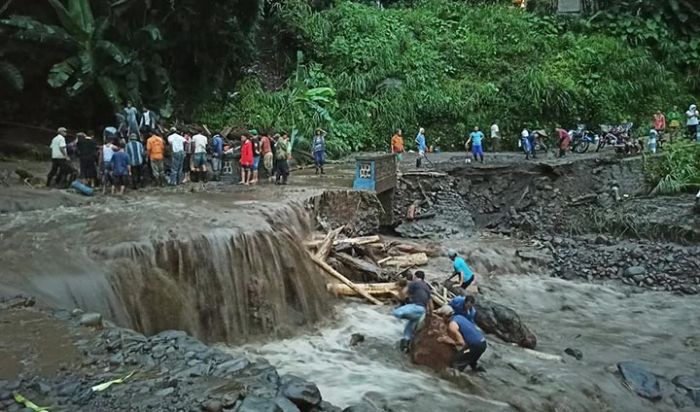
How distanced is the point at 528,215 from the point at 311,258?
10099 mm

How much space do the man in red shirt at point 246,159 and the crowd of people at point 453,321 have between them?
6.16m

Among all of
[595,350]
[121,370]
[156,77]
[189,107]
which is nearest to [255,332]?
[121,370]

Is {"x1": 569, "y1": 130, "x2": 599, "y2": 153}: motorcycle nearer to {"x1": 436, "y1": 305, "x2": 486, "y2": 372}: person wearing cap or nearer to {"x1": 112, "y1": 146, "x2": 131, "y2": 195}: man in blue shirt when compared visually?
{"x1": 436, "y1": 305, "x2": 486, "y2": 372}: person wearing cap

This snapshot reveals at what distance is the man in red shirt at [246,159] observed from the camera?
16.5m

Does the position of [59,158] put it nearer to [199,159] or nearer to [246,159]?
[199,159]

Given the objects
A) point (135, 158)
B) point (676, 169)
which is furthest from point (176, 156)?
point (676, 169)

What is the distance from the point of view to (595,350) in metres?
12.1

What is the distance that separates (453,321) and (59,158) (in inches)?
385

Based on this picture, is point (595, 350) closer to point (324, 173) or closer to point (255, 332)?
point (255, 332)

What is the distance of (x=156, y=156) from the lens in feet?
50.6

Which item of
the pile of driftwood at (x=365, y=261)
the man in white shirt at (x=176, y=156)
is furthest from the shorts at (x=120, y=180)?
the pile of driftwood at (x=365, y=261)

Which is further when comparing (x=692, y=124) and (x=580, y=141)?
(x=580, y=141)

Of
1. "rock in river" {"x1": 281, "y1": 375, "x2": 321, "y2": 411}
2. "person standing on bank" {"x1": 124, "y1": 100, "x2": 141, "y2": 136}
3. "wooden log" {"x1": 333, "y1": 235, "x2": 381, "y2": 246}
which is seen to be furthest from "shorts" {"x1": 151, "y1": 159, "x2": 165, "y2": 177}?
"rock in river" {"x1": 281, "y1": 375, "x2": 321, "y2": 411}

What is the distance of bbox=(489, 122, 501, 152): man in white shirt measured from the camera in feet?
83.4
